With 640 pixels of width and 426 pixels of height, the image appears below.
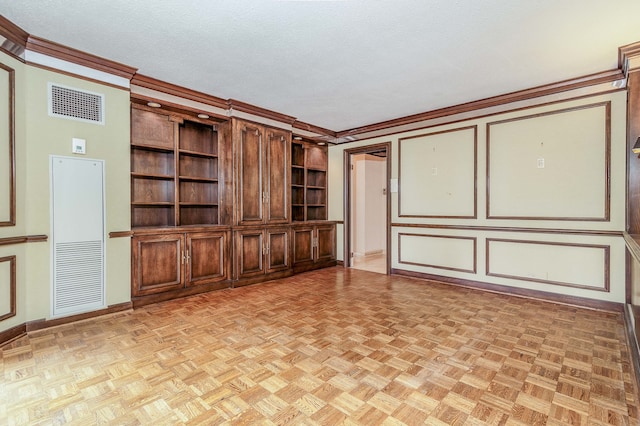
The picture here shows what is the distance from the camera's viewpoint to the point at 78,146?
9.98 ft

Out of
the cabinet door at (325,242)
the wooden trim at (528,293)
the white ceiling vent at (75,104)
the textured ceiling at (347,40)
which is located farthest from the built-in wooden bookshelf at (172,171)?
the wooden trim at (528,293)

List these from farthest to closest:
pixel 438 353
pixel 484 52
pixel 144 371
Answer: pixel 484 52 → pixel 438 353 → pixel 144 371

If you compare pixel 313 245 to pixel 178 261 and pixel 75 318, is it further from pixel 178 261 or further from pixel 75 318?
pixel 75 318

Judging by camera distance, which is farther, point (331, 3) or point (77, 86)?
point (77, 86)

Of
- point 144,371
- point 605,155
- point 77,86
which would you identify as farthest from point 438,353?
point 77,86

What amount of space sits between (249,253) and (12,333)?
2.51 metres

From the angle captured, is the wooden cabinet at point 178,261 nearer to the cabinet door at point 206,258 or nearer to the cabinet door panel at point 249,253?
the cabinet door at point 206,258

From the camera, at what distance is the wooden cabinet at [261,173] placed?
14.8 feet

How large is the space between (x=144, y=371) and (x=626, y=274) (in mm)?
4558

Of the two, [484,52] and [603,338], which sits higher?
[484,52]

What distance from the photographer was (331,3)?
223 cm

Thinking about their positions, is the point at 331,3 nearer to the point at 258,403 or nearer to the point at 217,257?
the point at 258,403

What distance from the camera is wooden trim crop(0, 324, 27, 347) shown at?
253 centimetres

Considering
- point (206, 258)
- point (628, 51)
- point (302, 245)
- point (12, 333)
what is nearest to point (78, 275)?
point (12, 333)
